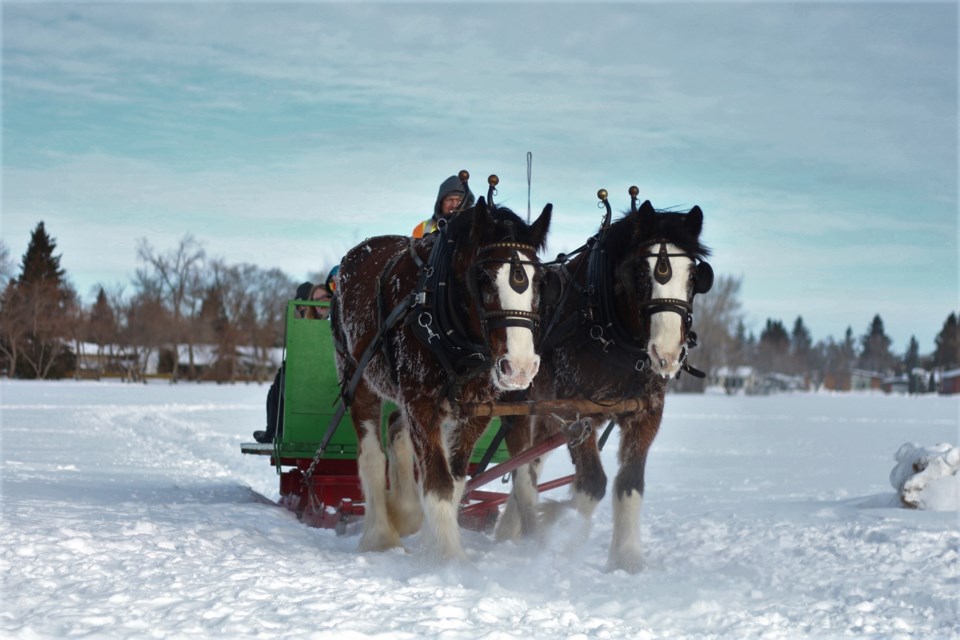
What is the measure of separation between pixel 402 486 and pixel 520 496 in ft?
2.86

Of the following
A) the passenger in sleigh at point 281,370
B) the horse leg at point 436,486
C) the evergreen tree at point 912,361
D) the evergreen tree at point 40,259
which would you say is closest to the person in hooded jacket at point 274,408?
the passenger in sleigh at point 281,370

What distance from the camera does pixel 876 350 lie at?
17238 cm

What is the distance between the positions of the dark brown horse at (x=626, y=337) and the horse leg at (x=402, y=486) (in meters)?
1.06

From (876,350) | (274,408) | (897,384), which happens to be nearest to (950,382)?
(897,384)

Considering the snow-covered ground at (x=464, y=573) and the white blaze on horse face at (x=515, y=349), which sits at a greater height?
the white blaze on horse face at (x=515, y=349)

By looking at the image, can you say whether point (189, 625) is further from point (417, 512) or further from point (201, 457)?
point (201, 457)

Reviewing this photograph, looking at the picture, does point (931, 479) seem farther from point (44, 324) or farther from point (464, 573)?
point (44, 324)

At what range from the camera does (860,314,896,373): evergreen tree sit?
552 ft

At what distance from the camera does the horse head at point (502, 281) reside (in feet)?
16.9

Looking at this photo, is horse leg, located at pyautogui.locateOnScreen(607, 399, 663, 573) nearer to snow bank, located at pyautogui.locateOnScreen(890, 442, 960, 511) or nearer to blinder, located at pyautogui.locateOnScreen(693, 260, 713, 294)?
blinder, located at pyautogui.locateOnScreen(693, 260, 713, 294)

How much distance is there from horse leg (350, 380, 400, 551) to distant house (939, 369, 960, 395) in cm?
11744

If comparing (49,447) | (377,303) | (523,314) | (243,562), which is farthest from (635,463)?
(49,447)

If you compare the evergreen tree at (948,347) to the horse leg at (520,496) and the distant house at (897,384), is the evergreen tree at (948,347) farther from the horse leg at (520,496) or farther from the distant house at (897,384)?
the horse leg at (520,496)

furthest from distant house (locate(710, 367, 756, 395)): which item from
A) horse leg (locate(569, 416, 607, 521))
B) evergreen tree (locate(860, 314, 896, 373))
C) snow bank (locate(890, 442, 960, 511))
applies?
horse leg (locate(569, 416, 607, 521))
